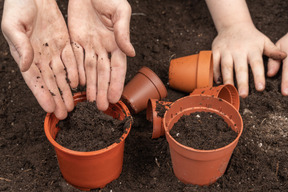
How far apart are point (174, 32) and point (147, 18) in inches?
10.6

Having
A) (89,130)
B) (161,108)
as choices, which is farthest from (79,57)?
(161,108)

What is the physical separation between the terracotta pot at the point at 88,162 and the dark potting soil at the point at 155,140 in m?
0.06

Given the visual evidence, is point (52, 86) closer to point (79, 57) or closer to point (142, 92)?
point (79, 57)

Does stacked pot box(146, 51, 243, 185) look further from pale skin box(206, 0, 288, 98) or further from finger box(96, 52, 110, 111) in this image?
finger box(96, 52, 110, 111)

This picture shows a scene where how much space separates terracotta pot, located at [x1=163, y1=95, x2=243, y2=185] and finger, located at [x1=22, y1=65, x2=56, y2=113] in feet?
2.06

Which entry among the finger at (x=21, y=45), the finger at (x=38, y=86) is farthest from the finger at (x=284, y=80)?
the finger at (x=21, y=45)

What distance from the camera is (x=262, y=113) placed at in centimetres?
209

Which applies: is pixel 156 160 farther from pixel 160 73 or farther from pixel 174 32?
pixel 174 32

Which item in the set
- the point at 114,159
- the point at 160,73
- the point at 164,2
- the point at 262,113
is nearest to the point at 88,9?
the point at 160,73

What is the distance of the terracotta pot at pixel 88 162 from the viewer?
5.06 ft

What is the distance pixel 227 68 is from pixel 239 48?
7.2 inches

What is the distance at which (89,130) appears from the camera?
66.5 inches

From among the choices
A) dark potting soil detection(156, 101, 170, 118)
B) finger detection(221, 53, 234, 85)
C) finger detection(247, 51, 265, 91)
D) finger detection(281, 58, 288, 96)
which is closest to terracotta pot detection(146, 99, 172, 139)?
dark potting soil detection(156, 101, 170, 118)

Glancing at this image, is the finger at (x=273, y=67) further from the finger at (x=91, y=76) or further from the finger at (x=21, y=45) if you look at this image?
the finger at (x=21, y=45)
